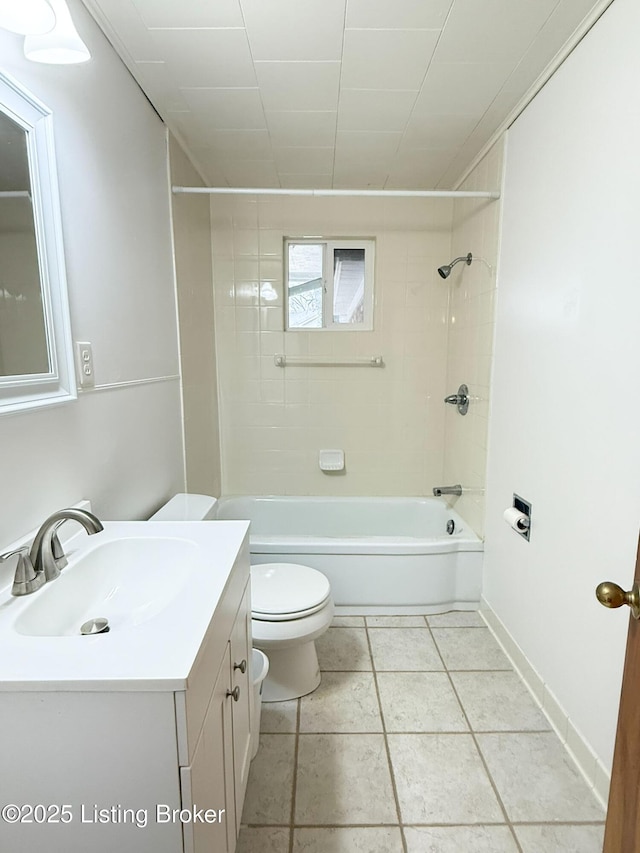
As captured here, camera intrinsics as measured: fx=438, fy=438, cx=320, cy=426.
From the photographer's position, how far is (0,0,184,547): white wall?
1059mm

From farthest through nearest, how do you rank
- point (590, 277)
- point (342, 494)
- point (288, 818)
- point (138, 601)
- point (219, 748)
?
point (342, 494) → point (590, 277) → point (288, 818) → point (138, 601) → point (219, 748)

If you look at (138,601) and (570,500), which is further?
(570,500)

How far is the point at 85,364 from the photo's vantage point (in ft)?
4.16

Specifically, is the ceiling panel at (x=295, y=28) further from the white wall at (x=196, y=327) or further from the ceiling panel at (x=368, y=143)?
the white wall at (x=196, y=327)

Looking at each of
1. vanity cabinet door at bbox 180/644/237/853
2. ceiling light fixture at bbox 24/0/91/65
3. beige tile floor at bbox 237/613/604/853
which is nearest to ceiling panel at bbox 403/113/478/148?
ceiling light fixture at bbox 24/0/91/65

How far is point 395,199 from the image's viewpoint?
2.73 m

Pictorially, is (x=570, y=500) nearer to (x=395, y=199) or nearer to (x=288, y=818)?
(x=288, y=818)

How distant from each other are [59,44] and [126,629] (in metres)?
1.23

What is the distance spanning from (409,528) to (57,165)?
8.41 ft

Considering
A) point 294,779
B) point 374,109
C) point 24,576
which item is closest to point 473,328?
point 374,109

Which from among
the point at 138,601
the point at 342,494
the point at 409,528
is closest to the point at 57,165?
the point at 138,601

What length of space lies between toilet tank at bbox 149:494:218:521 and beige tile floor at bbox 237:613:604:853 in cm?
77

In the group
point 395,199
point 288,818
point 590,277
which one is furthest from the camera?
point 395,199

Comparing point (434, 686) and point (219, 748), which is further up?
point (219, 748)
